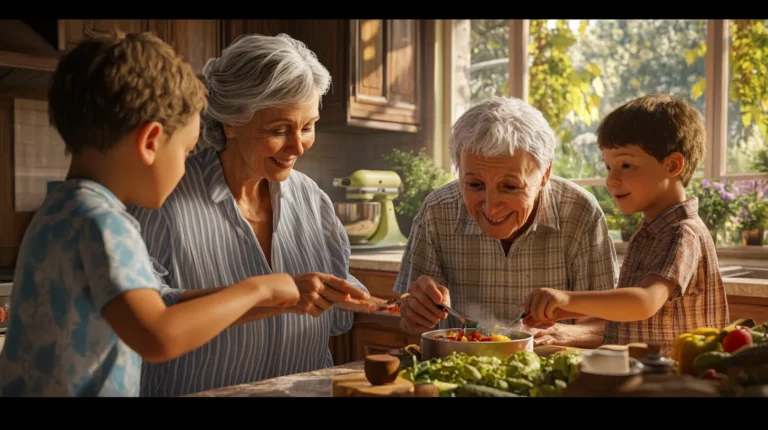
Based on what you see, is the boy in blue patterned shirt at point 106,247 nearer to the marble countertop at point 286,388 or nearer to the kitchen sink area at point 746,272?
the marble countertop at point 286,388

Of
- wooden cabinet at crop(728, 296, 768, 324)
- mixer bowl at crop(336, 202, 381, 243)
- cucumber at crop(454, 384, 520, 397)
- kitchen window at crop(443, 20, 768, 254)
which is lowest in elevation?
wooden cabinet at crop(728, 296, 768, 324)

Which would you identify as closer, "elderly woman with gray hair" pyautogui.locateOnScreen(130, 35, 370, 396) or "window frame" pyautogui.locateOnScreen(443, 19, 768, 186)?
"elderly woman with gray hair" pyautogui.locateOnScreen(130, 35, 370, 396)

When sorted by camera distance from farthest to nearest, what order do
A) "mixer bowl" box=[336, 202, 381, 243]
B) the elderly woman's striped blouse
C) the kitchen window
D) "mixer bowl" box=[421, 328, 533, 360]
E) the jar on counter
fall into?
"mixer bowl" box=[336, 202, 381, 243], the kitchen window, the elderly woman's striped blouse, "mixer bowl" box=[421, 328, 533, 360], the jar on counter

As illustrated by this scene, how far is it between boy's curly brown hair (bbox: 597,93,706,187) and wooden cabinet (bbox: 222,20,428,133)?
2491 mm

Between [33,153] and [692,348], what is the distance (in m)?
3.31

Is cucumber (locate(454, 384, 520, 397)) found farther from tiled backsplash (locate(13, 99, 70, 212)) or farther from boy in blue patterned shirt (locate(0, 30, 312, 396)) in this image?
tiled backsplash (locate(13, 99, 70, 212))

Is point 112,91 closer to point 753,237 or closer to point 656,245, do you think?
point 656,245

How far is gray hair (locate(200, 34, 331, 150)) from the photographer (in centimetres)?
187

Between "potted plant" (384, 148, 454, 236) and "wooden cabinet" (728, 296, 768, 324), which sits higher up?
"potted plant" (384, 148, 454, 236)

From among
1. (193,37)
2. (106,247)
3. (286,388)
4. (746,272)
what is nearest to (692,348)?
(286,388)

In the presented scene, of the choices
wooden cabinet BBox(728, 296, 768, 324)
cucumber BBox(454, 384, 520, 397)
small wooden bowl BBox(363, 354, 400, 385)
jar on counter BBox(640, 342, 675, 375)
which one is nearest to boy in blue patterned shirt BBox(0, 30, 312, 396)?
small wooden bowl BBox(363, 354, 400, 385)

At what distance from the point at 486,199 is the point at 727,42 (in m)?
2.52
